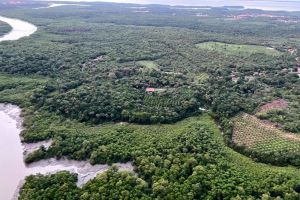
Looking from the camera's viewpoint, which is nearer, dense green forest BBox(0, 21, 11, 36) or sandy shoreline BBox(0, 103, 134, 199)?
sandy shoreline BBox(0, 103, 134, 199)

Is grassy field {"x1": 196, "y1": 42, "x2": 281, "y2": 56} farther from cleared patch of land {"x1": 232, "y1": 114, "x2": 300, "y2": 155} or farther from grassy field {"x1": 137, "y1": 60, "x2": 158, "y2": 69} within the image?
cleared patch of land {"x1": 232, "y1": 114, "x2": 300, "y2": 155}

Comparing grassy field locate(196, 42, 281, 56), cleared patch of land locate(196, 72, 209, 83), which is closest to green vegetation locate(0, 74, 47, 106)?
cleared patch of land locate(196, 72, 209, 83)

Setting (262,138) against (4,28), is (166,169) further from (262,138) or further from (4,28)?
(4,28)

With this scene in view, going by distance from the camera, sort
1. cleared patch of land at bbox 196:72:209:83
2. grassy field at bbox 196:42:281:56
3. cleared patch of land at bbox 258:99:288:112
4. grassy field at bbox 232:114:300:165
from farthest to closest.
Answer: grassy field at bbox 196:42:281:56 → cleared patch of land at bbox 196:72:209:83 → cleared patch of land at bbox 258:99:288:112 → grassy field at bbox 232:114:300:165

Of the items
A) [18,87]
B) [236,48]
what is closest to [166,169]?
[18,87]

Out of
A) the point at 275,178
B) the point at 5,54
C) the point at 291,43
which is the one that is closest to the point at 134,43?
the point at 5,54

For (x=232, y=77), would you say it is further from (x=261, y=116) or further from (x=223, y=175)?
(x=223, y=175)

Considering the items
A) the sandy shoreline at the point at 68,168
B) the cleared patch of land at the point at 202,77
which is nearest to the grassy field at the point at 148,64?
the cleared patch of land at the point at 202,77

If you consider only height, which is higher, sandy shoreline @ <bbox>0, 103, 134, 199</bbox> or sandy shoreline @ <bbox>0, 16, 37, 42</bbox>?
sandy shoreline @ <bbox>0, 16, 37, 42</bbox>
